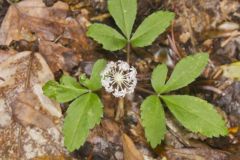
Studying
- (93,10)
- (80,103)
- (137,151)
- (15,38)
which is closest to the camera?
(80,103)

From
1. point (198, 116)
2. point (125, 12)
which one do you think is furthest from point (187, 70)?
point (125, 12)

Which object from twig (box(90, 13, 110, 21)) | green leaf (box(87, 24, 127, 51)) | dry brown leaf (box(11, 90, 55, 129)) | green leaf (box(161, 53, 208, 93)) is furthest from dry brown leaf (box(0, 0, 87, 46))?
green leaf (box(161, 53, 208, 93))

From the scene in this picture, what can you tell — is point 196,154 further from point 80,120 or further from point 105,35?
point 105,35

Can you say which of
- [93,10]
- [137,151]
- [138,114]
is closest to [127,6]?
[93,10]

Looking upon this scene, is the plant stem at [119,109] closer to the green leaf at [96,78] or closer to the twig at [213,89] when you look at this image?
the green leaf at [96,78]

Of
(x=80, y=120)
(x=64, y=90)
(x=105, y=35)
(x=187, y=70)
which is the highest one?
(x=105, y=35)

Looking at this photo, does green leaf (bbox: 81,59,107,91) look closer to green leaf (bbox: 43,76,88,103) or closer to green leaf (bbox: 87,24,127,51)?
green leaf (bbox: 43,76,88,103)

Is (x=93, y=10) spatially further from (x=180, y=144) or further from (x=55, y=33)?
(x=180, y=144)
